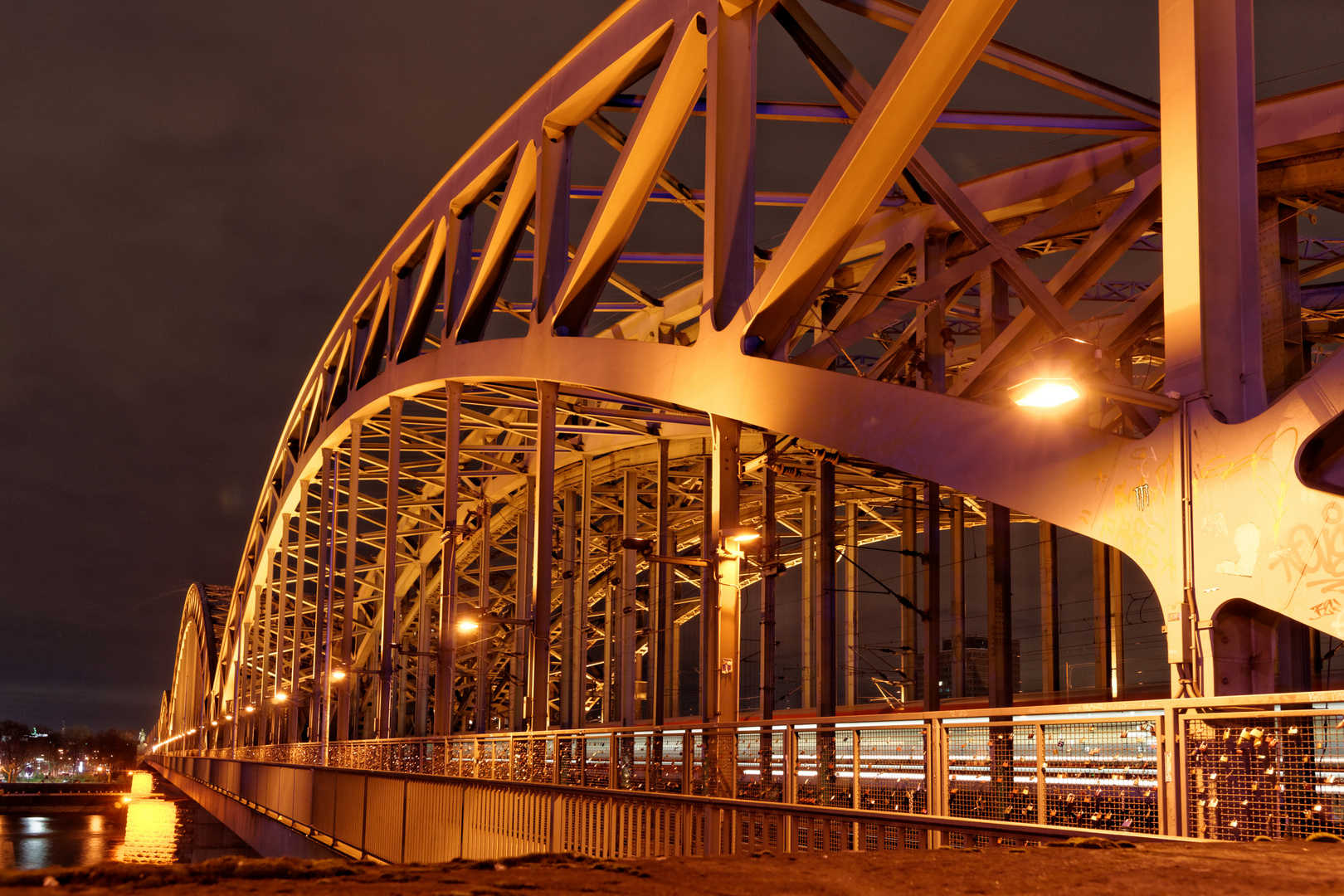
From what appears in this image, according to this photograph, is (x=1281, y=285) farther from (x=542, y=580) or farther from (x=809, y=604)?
(x=809, y=604)

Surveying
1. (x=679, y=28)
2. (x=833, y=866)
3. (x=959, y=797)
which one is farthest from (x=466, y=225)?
(x=833, y=866)

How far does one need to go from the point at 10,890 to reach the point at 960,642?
21.3 metres

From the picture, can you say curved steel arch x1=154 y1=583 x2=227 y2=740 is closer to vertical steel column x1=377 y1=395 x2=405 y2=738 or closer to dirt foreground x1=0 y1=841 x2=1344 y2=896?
vertical steel column x1=377 y1=395 x2=405 y2=738

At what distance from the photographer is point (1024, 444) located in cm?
954

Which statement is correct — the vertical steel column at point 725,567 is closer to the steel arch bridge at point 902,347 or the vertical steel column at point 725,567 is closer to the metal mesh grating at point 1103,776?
the steel arch bridge at point 902,347

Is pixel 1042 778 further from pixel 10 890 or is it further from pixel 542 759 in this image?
pixel 542 759

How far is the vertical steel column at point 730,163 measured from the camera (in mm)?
14289

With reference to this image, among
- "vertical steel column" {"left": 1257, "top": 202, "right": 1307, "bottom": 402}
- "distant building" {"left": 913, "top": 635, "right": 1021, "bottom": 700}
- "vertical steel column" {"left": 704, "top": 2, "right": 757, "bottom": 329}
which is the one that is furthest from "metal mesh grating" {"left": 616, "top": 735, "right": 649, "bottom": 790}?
"distant building" {"left": 913, "top": 635, "right": 1021, "bottom": 700}

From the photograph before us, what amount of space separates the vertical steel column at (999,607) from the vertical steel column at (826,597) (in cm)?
460

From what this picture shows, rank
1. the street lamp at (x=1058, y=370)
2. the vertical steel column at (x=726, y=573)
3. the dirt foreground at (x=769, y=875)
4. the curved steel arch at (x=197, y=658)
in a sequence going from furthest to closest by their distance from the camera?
the curved steel arch at (x=197, y=658) → the vertical steel column at (x=726, y=573) → the street lamp at (x=1058, y=370) → the dirt foreground at (x=769, y=875)

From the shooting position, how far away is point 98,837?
57.2 m

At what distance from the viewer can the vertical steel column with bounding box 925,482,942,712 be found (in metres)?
22.1

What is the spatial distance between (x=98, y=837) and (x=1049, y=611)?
49.2m

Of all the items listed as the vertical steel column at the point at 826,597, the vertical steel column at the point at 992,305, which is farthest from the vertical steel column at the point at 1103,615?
the vertical steel column at the point at 992,305
